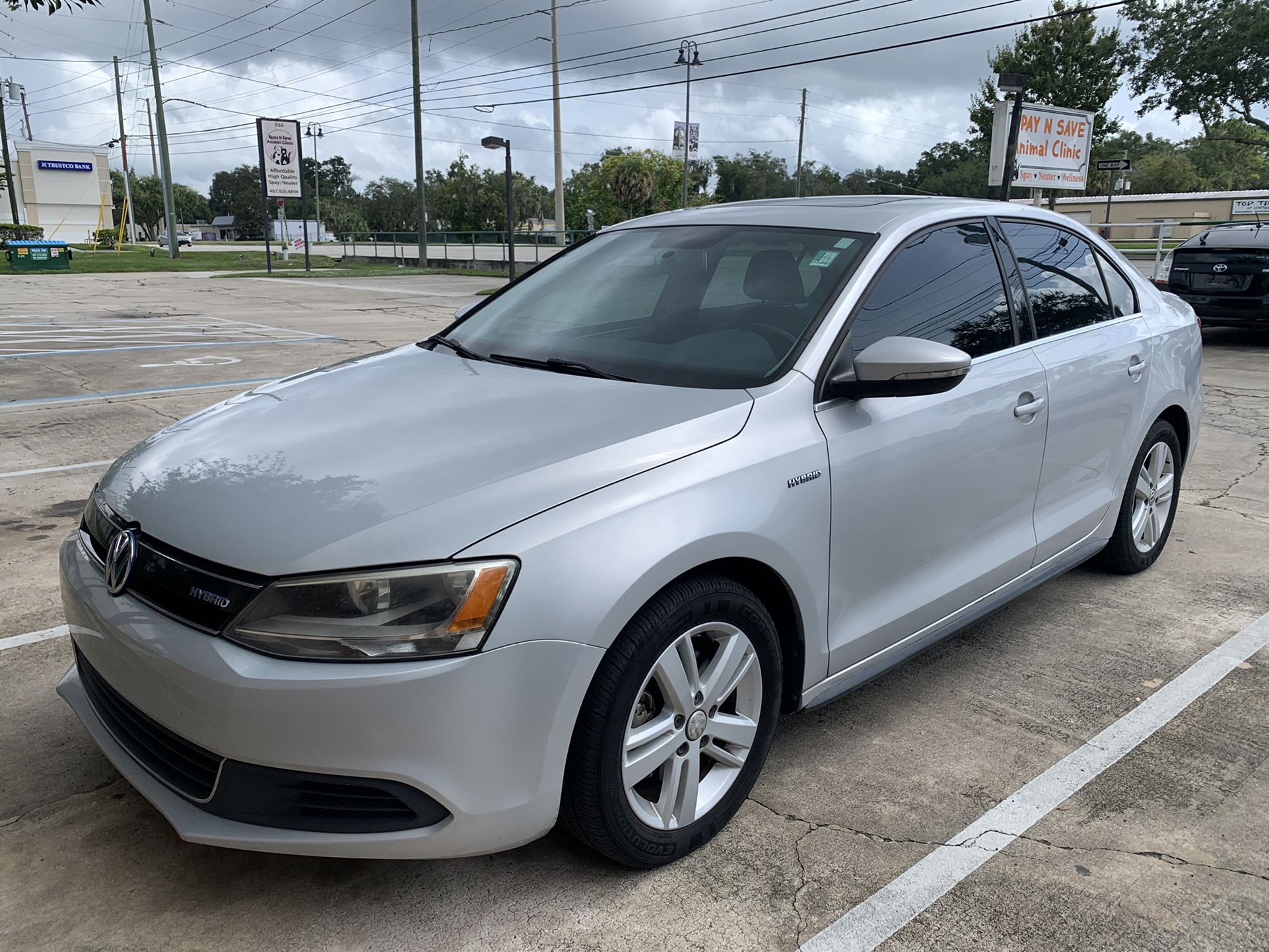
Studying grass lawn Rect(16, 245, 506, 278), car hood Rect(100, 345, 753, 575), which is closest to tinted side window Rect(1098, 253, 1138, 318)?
car hood Rect(100, 345, 753, 575)

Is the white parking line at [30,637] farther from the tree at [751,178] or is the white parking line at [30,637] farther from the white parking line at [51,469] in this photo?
the tree at [751,178]

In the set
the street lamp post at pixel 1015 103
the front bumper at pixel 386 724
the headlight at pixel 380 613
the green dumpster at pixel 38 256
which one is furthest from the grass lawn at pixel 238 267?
the headlight at pixel 380 613

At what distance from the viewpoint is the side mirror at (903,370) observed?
104 inches

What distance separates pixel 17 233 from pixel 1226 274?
A: 47319mm

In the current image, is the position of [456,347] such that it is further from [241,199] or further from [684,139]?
[241,199]

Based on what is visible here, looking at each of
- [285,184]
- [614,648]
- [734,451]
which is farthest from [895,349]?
[285,184]

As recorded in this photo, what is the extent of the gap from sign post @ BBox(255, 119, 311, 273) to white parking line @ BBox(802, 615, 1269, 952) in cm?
3752

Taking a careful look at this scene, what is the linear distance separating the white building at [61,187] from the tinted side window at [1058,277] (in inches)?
2853

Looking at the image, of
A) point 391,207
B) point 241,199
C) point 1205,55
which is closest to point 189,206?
point 241,199

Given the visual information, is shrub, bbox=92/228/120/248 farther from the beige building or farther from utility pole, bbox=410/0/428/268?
the beige building

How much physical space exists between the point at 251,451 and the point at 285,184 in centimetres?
4000

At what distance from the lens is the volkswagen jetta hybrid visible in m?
2.01

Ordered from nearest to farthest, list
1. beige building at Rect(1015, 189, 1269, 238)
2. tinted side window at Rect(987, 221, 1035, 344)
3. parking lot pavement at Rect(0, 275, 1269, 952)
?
parking lot pavement at Rect(0, 275, 1269, 952), tinted side window at Rect(987, 221, 1035, 344), beige building at Rect(1015, 189, 1269, 238)

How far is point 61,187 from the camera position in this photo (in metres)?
68.4
